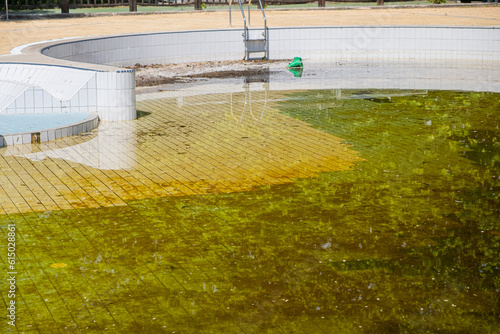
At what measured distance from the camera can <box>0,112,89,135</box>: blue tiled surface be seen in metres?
9.38

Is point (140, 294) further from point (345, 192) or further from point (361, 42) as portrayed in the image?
point (361, 42)

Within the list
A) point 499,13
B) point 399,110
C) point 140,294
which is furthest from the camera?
point 499,13

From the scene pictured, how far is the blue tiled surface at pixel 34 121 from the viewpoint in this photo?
938 cm

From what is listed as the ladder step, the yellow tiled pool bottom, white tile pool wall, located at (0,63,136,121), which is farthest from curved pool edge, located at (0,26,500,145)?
the yellow tiled pool bottom

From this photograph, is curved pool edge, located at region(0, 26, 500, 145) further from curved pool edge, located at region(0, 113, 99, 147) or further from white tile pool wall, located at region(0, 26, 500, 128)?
curved pool edge, located at region(0, 113, 99, 147)

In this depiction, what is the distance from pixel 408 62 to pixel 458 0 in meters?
10.7

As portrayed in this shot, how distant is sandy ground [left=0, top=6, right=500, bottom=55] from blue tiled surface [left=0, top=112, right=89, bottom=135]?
6.44 meters

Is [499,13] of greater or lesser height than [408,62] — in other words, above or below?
above

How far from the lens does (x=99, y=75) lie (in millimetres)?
10484

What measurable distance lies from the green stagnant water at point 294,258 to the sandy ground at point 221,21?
11.4 meters

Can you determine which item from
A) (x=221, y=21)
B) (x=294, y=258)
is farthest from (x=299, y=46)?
(x=294, y=258)

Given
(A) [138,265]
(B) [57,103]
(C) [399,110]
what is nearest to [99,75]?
(B) [57,103]

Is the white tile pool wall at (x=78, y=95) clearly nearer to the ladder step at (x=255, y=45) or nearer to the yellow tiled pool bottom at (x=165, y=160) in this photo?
the yellow tiled pool bottom at (x=165, y=160)

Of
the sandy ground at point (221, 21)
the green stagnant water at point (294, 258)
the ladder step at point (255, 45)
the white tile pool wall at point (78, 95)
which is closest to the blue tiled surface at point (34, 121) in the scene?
the white tile pool wall at point (78, 95)
